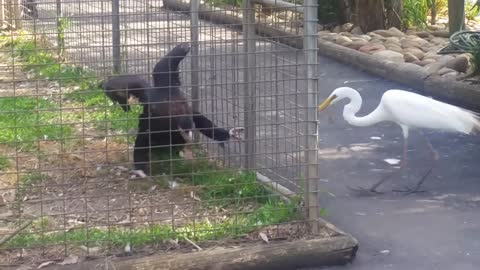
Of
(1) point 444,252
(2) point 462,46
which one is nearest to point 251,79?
(1) point 444,252

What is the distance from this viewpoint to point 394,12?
1504 cm

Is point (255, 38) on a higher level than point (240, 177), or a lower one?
higher

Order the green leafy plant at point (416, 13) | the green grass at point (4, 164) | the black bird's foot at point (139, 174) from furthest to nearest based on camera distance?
1. the green leafy plant at point (416, 13)
2. the green grass at point (4, 164)
3. the black bird's foot at point (139, 174)

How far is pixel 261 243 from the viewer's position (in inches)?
223

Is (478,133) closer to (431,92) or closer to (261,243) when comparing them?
(261,243)

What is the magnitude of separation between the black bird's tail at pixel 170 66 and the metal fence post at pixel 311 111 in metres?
1.03

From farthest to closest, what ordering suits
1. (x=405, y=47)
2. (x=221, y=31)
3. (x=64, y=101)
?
(x=405, y=47) → (x=64, y=101) → (x=221, y=31)

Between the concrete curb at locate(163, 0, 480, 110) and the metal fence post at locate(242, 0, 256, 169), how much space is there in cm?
10

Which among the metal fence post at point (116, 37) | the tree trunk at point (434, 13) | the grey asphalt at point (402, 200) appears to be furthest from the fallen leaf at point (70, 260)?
the tree trunk at point (434, 13)

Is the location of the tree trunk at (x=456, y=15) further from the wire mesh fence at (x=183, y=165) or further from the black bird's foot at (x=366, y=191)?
the black bird's foot at (x=366, y=191)

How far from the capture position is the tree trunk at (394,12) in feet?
49.3

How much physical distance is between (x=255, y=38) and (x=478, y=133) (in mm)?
2182

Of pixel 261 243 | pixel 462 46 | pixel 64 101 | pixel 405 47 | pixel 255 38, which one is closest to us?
pixel 261 243

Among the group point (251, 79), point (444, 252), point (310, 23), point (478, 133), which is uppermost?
point (310, 23)
